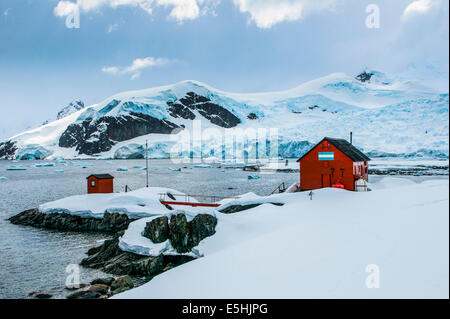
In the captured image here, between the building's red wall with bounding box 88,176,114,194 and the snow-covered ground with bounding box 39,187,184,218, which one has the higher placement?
the building's red wall with bounding box 88,176,114,194

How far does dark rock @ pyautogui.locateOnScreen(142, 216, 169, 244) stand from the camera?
15.3 m

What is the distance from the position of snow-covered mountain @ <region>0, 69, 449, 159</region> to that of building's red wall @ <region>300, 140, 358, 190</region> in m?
16.7

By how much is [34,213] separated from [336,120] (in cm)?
7105

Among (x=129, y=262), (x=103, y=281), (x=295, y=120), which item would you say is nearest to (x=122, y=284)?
(x=103, y=281)

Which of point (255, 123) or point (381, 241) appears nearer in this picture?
point (381, 241)

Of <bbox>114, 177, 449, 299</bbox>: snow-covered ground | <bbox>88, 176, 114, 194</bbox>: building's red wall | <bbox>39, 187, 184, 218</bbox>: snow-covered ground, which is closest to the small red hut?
<bbox>88, 176, 114, 194</bbox>: building's red wall

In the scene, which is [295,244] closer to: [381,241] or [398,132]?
[381,241]

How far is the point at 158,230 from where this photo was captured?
15430mm

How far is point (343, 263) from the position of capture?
6047mm

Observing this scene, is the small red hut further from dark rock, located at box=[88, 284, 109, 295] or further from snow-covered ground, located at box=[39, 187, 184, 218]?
dark rock, located at box=[88, 284, 109, 295]

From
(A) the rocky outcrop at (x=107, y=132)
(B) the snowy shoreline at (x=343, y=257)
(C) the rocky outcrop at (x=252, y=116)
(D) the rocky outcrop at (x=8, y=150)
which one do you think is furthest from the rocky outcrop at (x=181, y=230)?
(D) the rocky outcrop at (x=8, y=150)

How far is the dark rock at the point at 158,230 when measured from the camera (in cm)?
1527
